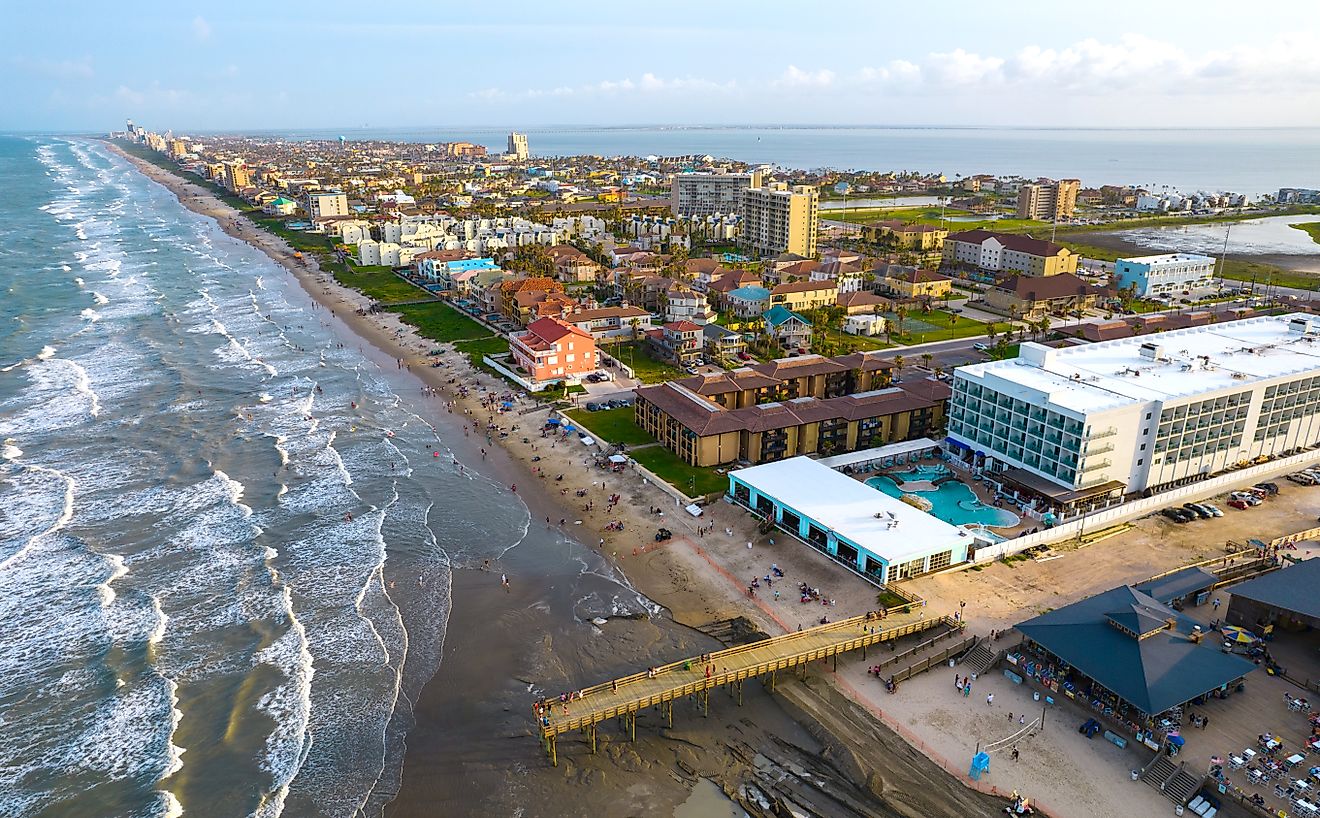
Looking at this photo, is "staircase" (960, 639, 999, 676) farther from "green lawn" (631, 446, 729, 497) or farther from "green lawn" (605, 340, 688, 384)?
"green lawn" (605, 340, 688, 384)

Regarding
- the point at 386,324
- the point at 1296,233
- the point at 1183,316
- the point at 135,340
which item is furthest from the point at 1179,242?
the point at 135,340

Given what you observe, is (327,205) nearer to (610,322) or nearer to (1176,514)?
(610,322)

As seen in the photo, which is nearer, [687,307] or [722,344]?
[722,344]

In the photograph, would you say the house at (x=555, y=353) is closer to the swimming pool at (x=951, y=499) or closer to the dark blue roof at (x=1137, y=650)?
the swimming pool at (x=951, y=499)

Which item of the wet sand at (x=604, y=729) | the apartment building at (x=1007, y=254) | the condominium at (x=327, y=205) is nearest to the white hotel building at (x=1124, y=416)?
the wet sand at (x=604, y=729)

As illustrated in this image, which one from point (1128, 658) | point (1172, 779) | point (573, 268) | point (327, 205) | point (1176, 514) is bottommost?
point (1172, 779)

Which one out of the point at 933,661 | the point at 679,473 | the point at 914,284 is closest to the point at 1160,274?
the point at 914,284

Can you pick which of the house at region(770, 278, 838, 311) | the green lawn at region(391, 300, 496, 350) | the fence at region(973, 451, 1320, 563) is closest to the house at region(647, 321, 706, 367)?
the green lawn at region(391, 300, 496, 350)
